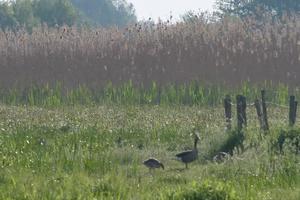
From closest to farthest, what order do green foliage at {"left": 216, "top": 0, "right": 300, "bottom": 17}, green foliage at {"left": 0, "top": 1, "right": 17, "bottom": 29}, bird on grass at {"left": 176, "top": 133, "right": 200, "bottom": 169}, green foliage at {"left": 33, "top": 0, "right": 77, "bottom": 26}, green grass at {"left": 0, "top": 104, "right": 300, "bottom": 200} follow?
green grass at {"left": 0, "top": 104, "right": 300, "bottom": 200} < bird on grass at {"left": 176, "top": 133, "right": 200, "bottom": 169} < green foliage at {"left": 216, "top": 0, "right": 300, "bottom": 17} < green foliage at {"left": 0, "top": 1, "right": 17, "bottom": 29} < green foliage at {"left": 33, "top": 0, "right": 77, "bottom": 26}

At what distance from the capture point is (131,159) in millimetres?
12539

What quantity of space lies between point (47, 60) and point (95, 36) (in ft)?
6.16

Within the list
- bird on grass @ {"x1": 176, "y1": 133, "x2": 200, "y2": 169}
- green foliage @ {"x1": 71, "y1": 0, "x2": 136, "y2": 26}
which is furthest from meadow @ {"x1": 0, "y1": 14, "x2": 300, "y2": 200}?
green foliage @ {"x1": 71, "y1": 0, "x2": 136, "y2": 26}

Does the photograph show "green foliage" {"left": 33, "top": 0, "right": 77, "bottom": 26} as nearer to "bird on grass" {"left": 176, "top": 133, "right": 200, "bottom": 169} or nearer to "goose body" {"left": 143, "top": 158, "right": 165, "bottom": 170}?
"bird on grass" {"left": 176, "top": 133, "right": 200, "bottom": 169}

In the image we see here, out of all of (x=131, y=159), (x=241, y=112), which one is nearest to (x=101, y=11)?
(x=241, y=112)

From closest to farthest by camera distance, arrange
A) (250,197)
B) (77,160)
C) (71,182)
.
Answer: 1. (250,197)
2. (71,182)
3. (77,160)

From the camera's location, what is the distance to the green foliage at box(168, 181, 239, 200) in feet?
28.5

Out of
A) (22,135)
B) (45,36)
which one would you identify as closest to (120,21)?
(45,36)

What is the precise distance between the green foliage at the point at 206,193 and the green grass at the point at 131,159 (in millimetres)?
11

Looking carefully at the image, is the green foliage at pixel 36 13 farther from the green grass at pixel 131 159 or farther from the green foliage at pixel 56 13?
the green grass at pixel 131 159

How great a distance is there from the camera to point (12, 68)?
25.6 metres

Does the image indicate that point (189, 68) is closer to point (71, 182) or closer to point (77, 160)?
point (77, 160)

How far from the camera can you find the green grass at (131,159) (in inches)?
374

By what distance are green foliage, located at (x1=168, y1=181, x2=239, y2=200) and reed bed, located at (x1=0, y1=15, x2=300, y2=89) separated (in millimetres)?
14632
